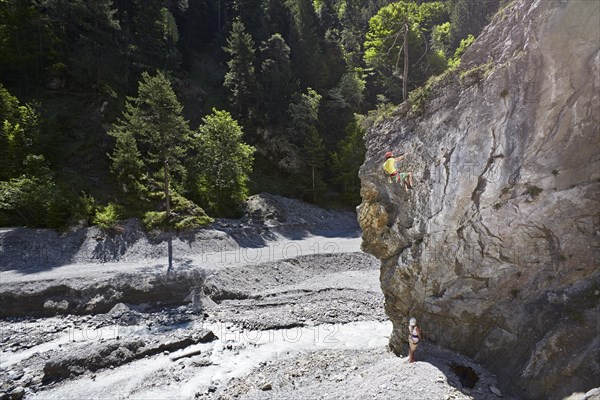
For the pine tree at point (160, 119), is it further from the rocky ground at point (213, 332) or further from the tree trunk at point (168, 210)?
the rocky ground at point (213, 332)

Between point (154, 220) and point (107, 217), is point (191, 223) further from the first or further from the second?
point (107, 217)

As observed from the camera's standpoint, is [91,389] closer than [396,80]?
Yes

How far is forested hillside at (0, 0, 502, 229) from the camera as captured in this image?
70.5 feet

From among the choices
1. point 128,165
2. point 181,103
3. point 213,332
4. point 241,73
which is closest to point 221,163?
point 128,165

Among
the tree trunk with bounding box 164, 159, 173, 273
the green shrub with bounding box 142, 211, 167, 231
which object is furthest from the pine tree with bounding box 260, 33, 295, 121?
the green shrub with bounding box 142, 211, 167, 231

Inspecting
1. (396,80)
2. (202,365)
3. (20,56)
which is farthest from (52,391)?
(396,80)

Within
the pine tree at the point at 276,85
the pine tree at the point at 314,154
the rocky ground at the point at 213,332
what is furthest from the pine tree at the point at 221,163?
the pine tree at the point at 276,85

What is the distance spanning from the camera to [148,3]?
1379 inches

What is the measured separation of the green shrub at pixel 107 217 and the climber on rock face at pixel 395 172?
59.3ft

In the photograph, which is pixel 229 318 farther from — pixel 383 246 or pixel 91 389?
pixel 383 246

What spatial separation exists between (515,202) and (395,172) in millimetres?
3643

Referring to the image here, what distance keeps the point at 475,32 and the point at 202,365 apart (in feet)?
177

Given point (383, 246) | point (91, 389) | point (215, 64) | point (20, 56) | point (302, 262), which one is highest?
point (215, 64)

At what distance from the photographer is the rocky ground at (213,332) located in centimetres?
1056
